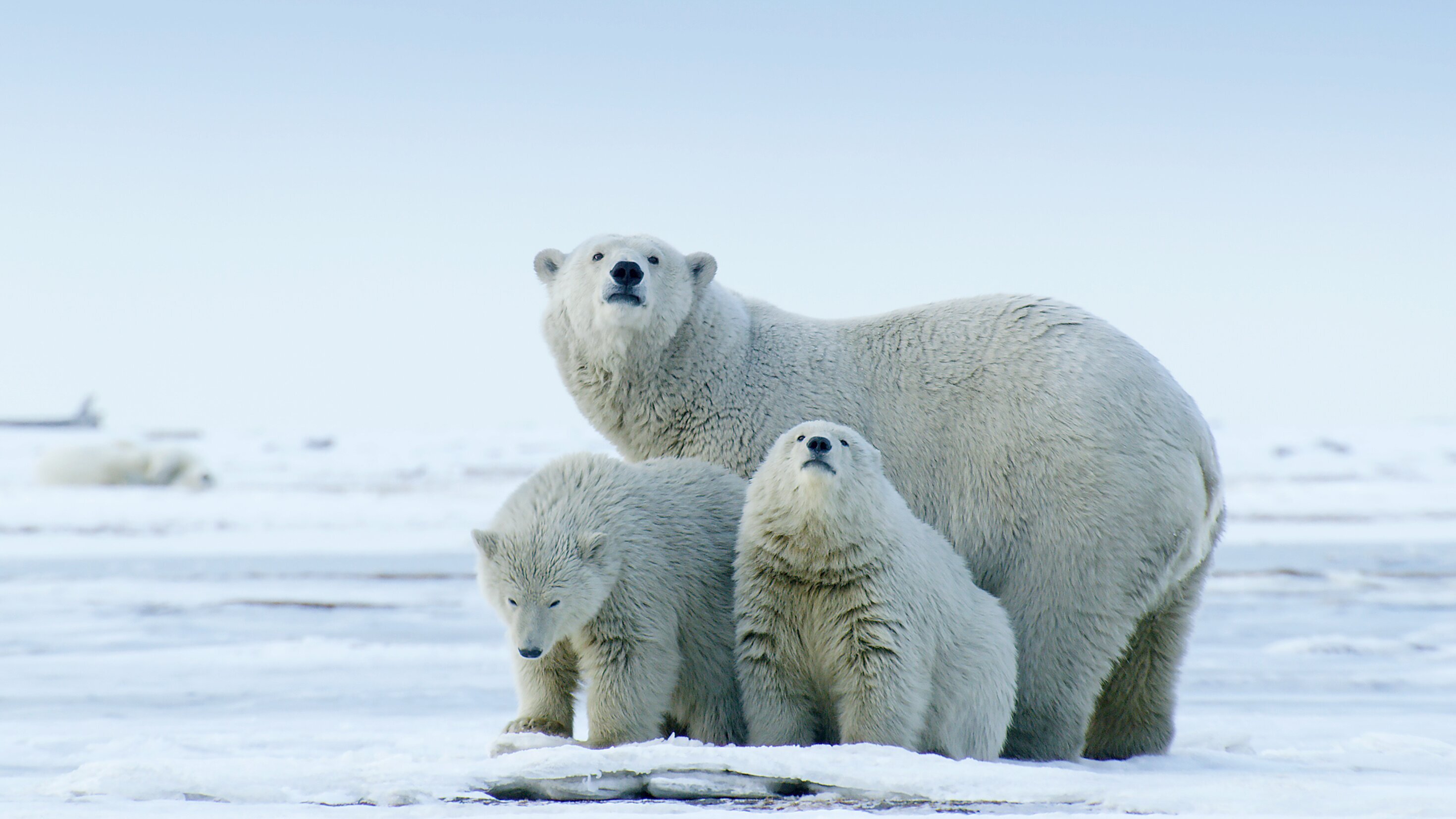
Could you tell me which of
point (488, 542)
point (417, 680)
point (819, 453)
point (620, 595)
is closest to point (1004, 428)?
point (819, 453)

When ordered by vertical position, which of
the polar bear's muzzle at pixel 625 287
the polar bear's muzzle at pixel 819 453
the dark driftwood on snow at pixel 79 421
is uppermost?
the polar bear's muzzle at pixel 625 287

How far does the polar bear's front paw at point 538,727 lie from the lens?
4117 millimetres

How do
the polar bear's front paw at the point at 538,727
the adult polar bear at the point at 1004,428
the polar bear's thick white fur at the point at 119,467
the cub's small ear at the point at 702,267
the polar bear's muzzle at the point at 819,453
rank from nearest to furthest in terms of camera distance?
the polar bear's muzzle at the point at 819,453 → the polar bear's front paw at the point at 538,727 → the adult polar bear at the point at 1004,428 → the cub's small ear at the point at 702,267 → the polar bear's thick white fur at the point at 119,467

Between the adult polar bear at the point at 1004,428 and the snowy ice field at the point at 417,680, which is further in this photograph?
the adult polar bear at the point at 1004,428

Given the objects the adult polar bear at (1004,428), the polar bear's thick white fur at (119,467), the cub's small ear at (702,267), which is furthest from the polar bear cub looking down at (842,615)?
the polar bear's thick white fur at (119,467)

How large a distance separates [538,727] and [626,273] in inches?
60.0

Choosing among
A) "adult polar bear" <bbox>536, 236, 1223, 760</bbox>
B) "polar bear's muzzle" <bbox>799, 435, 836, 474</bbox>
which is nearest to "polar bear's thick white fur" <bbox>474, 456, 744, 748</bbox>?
"adult polar bear" <bbox>536, 236, 1223, 760</bbox>

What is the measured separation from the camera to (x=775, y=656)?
3.88 meters

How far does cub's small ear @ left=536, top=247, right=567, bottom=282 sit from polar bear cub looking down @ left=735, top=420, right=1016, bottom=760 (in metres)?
1.50

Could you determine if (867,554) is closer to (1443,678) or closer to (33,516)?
(1443,678)

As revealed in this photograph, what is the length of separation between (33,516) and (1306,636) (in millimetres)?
15708

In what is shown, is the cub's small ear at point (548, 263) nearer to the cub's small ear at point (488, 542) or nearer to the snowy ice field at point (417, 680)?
the cub's small ear at point (488, 542)

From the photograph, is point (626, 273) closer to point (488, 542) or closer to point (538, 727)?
point (488, 542)

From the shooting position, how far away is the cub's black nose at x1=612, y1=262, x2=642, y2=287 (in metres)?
4.53
